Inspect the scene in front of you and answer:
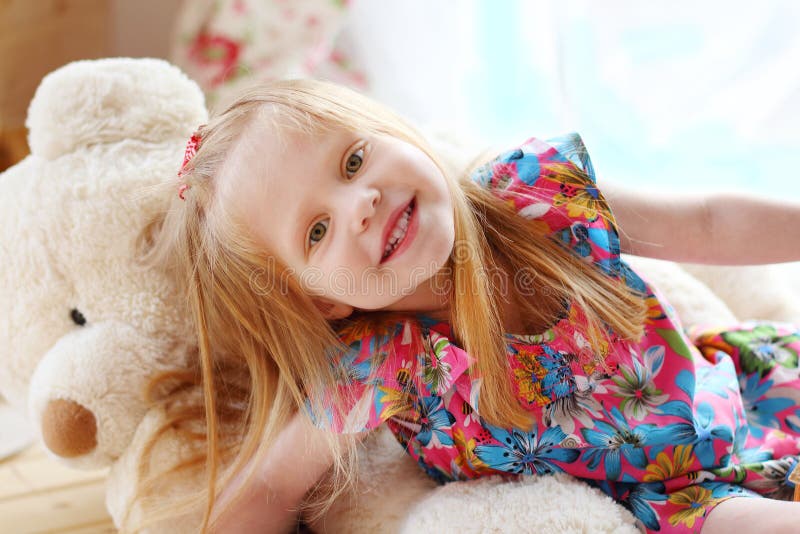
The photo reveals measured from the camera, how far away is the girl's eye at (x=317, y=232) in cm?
89

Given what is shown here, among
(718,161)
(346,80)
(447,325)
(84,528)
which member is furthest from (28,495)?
(718,161)

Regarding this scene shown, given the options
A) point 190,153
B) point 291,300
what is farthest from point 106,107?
point 291,300

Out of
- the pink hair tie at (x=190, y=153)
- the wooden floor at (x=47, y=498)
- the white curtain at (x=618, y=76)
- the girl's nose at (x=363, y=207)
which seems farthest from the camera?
the white curtain at (x=618, y=76)

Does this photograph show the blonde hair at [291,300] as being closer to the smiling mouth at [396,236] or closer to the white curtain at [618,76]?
the smiling mouth at [396,236]

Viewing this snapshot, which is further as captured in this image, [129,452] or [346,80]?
[346,80]

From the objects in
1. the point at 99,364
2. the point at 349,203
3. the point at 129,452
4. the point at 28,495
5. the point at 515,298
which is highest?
the point at 349,203

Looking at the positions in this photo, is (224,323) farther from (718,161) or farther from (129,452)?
(718,161)

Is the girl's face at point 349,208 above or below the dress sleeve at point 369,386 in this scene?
above

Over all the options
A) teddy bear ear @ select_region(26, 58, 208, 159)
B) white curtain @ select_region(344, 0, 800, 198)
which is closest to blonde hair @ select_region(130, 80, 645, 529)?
teddy bear ear @ select_region(26, 58, 208, 159)

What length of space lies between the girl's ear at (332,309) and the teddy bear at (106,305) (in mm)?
167

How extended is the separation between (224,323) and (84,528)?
33 centimetres

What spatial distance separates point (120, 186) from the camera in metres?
1.02

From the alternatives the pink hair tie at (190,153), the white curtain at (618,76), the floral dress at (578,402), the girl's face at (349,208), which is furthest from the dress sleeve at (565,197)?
the white curtain at (618,76)

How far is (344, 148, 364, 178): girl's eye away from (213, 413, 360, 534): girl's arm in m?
0.28
